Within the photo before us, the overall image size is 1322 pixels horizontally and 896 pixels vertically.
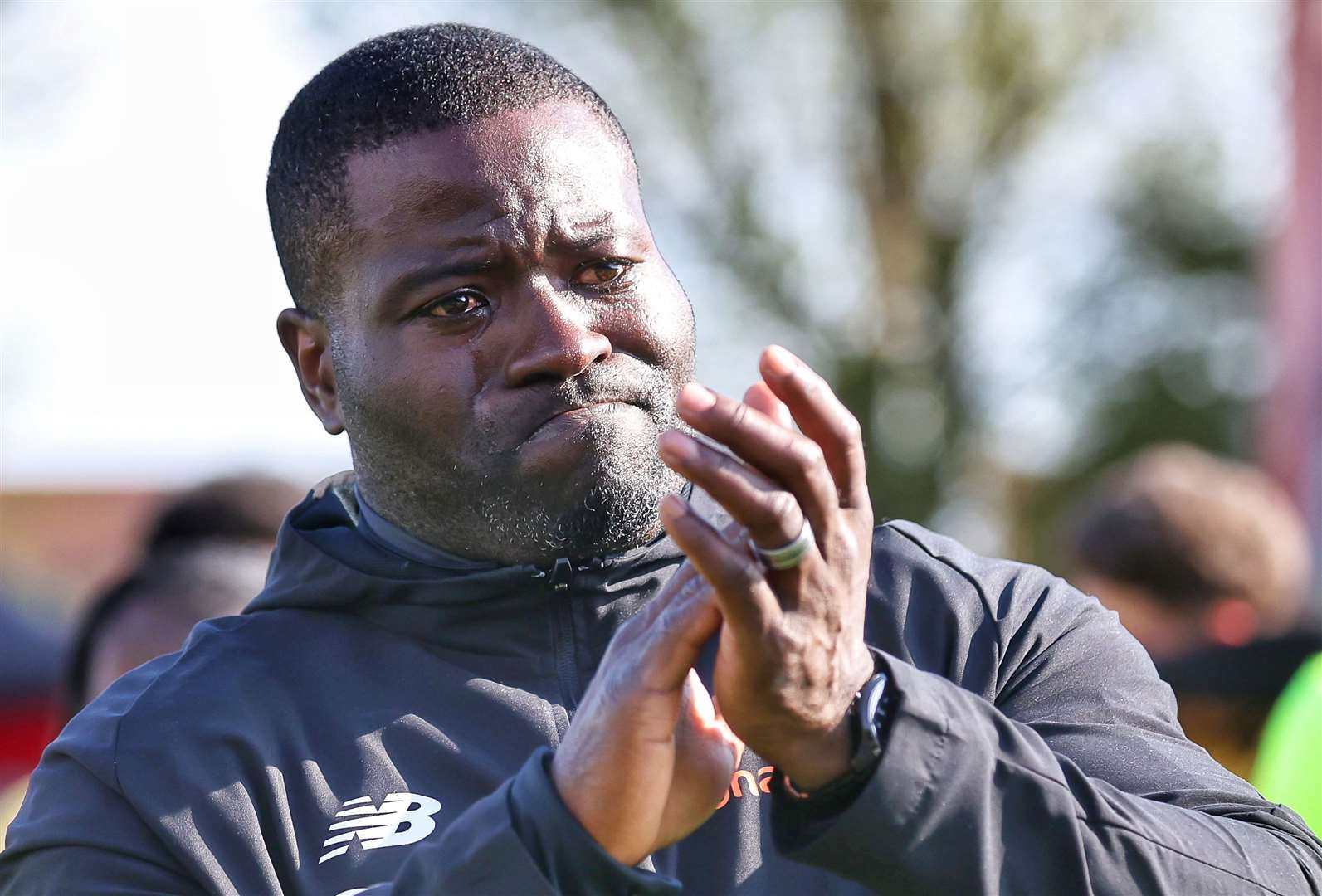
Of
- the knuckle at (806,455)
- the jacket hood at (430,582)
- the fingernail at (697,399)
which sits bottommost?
the jacket hood at (430,582)

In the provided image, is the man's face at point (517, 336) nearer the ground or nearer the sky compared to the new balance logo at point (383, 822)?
nearer the sky

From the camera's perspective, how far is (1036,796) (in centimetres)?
180

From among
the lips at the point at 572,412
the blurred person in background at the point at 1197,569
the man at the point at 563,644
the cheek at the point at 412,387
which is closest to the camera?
the man at the point at 563,644

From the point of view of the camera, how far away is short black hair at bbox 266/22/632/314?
8.34 feet

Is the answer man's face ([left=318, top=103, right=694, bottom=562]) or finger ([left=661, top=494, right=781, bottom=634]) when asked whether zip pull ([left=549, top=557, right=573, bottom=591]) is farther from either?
finger ([left=661, top=494, right=781, bottom=634])

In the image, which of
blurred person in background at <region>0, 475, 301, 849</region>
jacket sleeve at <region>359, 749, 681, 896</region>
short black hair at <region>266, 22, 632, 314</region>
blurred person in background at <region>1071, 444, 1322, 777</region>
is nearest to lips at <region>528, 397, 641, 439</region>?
→ short black hair at <region>266, 22, 632, 314</region>

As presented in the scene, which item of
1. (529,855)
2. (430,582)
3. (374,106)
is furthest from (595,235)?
(529,855)

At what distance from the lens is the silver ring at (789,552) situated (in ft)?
5.33

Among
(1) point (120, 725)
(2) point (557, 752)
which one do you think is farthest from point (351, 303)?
(2) point (557, 752)

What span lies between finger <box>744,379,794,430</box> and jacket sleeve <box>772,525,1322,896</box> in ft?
1.01

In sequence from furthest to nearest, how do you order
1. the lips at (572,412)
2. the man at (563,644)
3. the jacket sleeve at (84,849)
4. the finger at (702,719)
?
1. the lips at (572,412)
2. the jacket sleeve at (84,849)
3. the finger at (702,719)
4. the man at (563,644)

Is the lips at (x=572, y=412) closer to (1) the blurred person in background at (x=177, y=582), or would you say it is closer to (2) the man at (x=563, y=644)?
(2) the man at (x=563, y=644)

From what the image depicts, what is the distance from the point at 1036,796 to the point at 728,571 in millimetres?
476

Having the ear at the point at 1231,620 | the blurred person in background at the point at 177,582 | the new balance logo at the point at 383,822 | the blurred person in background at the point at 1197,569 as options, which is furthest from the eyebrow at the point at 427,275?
the ear at the point at 1231,620
